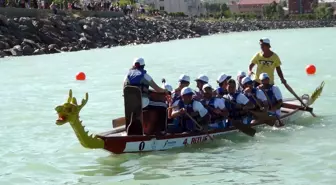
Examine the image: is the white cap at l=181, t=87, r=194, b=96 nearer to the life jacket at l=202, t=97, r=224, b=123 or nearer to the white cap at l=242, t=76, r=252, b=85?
the life jacket at l=202, t=97, r=224, b=123

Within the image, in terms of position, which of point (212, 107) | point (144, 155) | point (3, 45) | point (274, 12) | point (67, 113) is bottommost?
point (274, 12)

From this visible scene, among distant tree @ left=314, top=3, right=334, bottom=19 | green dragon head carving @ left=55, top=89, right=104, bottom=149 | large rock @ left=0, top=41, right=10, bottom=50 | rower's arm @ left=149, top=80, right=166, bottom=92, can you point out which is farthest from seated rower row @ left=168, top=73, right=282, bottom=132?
distant tree @ left=314, top=3, right=334, bottom=19

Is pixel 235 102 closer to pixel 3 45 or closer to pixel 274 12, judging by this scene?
pixel 3 45

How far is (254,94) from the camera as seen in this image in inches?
461

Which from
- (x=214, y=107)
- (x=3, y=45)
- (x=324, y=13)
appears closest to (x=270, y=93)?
(x=214, y=107)

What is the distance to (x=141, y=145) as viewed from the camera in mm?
9781

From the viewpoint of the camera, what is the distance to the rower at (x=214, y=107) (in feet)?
35.4

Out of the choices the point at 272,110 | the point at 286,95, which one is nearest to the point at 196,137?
the point at 272,110

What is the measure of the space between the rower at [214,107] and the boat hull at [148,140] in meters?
0.22

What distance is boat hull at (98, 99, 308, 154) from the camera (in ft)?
31.3

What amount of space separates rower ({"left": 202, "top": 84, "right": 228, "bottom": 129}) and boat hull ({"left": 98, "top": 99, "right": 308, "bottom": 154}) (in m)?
0.22

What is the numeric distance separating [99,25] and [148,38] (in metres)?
6.62

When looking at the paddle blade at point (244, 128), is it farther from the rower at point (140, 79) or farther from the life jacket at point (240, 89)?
the rower at point (140, 79)

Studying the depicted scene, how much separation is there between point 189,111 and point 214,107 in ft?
2.27
